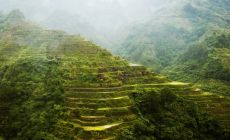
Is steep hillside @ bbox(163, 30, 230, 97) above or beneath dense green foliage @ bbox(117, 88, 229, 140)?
above

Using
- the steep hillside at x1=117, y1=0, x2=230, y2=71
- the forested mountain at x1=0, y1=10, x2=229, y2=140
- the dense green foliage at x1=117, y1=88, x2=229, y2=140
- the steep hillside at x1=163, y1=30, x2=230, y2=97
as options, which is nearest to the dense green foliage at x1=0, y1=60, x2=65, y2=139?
the forested mountain at x1=0, y1=10, x2=229, y2=140

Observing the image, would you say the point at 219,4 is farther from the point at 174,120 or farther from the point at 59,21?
the point at 174,120

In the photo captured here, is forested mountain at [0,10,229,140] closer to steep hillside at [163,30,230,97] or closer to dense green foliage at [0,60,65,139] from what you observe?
dense green foliage at [0,60,65,139]

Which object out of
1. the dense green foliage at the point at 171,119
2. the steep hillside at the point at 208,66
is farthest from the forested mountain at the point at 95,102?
the steep hillside at the point at 208,66

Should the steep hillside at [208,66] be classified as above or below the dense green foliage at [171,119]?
above

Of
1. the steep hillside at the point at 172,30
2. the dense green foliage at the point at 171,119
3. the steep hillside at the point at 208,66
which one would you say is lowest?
the dense green foliage at the point at 171,119

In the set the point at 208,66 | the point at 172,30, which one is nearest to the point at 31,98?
the point at 208,66

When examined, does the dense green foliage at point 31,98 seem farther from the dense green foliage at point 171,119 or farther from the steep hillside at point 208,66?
the steep hillside at point 208,66

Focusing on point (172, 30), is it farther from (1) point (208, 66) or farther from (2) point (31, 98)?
(2) point (31, 98)
